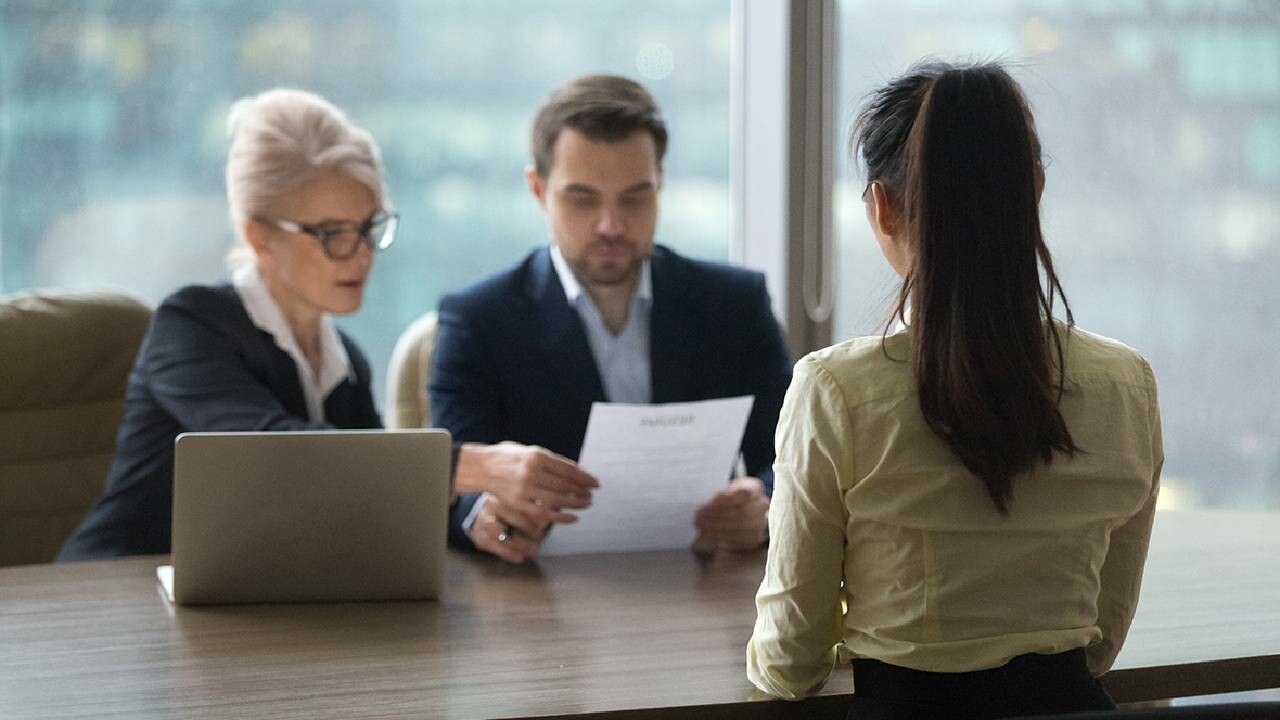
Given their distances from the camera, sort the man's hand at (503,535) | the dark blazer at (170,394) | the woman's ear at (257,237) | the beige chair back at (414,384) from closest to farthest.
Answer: the man's hand at (503,535) < the dark blazer at (170,394) < the woman's ear at (257,237) < the beige chair back at (414,384)

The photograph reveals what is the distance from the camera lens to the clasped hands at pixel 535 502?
206cm

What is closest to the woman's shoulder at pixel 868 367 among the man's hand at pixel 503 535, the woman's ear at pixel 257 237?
the man's hand at pixel 503 535

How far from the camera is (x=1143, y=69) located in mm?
3271

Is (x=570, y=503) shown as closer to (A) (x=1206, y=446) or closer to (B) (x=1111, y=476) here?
(B) (x=1111, y=476)

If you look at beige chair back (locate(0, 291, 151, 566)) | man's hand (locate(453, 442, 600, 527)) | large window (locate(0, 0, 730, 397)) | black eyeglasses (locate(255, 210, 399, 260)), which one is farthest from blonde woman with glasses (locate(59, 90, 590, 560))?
large window (locate(0, 0, 730, 397))

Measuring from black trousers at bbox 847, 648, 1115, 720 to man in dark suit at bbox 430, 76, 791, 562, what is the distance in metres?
1.25

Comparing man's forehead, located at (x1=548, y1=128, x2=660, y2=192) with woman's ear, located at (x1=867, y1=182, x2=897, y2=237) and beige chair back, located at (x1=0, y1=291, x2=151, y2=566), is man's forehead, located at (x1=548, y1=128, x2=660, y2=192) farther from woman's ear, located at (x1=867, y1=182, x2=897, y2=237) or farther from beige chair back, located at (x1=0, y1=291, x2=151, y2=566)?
woman's ear, located at (x1=867, y1=182, x2=897, y2=237)

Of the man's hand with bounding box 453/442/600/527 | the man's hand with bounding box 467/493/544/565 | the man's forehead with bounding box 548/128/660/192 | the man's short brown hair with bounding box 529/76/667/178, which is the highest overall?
the man's short brown hair with bounding box 529/76/667/178

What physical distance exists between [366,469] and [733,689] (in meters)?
0.63

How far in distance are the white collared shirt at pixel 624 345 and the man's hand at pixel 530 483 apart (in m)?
0.52

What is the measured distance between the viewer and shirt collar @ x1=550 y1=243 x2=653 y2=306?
263 cm

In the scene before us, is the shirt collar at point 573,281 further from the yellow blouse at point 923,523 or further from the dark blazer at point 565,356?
the yellow blouse at point 923,523

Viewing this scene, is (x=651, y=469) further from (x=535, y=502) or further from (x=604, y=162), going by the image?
(x=604, y=162)

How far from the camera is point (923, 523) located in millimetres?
1290
